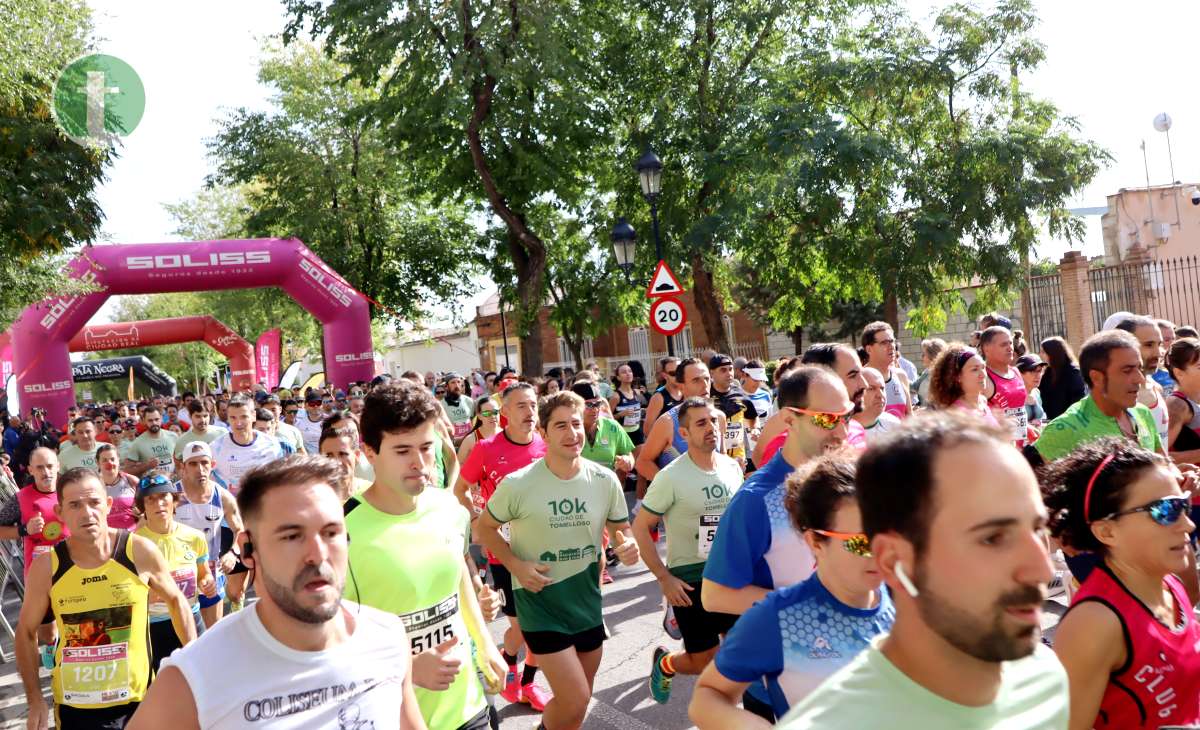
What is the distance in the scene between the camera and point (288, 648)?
2.63 meters

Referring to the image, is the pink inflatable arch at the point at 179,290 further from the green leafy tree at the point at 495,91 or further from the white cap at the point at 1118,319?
the white cap at the point at 1118,319

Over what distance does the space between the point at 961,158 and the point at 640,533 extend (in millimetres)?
17107

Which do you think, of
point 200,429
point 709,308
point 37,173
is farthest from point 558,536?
point 709,308

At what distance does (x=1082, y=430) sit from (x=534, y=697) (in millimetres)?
3448

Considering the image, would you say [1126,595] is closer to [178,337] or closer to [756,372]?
[756,372]

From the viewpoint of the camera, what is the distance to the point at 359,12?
63.6ft

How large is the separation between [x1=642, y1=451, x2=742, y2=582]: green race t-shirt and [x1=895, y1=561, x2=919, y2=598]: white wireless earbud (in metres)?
3.93

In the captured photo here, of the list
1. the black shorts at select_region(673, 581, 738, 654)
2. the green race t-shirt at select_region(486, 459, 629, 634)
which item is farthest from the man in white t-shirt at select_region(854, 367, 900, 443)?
the green race t-shirt at select_region(486, 459, 629, 634)

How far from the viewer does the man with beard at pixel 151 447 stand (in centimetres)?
1236

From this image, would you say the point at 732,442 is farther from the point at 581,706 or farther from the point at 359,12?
the point at 359,12

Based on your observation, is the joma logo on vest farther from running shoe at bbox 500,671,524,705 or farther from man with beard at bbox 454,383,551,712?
man with beard at bbox 454,383,551,712

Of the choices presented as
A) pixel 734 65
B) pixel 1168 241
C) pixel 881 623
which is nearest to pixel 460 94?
pixel 734 65

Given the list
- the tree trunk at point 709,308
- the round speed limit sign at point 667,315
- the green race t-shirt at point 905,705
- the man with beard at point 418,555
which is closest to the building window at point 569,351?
the tree trunk at point 709,308

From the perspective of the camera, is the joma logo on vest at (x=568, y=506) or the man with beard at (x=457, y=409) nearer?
the joma logo on vest at (x=568, y=506)
